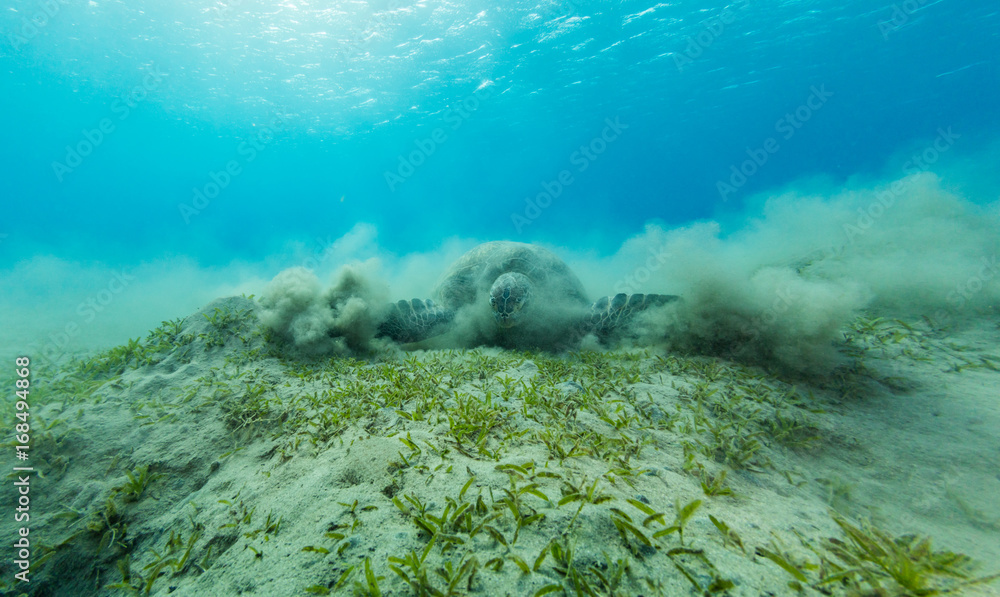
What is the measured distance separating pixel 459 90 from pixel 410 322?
99.9 ft

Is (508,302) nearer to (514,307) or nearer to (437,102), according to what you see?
A: (514,307)

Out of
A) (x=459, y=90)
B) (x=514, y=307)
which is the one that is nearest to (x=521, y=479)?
(x=514, y=307)

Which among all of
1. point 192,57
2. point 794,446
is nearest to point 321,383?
point 794,446

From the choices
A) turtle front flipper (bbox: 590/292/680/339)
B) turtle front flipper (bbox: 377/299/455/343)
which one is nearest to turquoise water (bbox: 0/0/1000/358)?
turtle front flipper (bbox: 377/299/455/343)

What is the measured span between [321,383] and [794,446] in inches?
194

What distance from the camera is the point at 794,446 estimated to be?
2.92 metres

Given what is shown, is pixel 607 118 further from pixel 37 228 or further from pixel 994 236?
pixel 37 228

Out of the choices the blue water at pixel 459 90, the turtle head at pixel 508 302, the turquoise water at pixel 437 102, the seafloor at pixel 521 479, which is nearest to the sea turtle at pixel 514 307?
the turtle head at pixel 508 302

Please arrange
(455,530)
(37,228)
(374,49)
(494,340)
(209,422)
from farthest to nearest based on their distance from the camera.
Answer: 1. (37,228)
2. (374,49)
3. (494,340)
4. (209,422)
5. (455,530)

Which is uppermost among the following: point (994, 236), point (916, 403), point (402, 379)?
point (402, 379)

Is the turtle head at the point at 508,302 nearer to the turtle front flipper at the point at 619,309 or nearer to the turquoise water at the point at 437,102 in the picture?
the turtle front flipper at the point at 619,309

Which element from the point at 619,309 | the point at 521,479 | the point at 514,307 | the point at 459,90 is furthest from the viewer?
the point at 459,90

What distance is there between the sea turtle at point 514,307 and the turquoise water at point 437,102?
29.5 ft

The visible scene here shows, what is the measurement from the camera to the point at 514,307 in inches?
253
